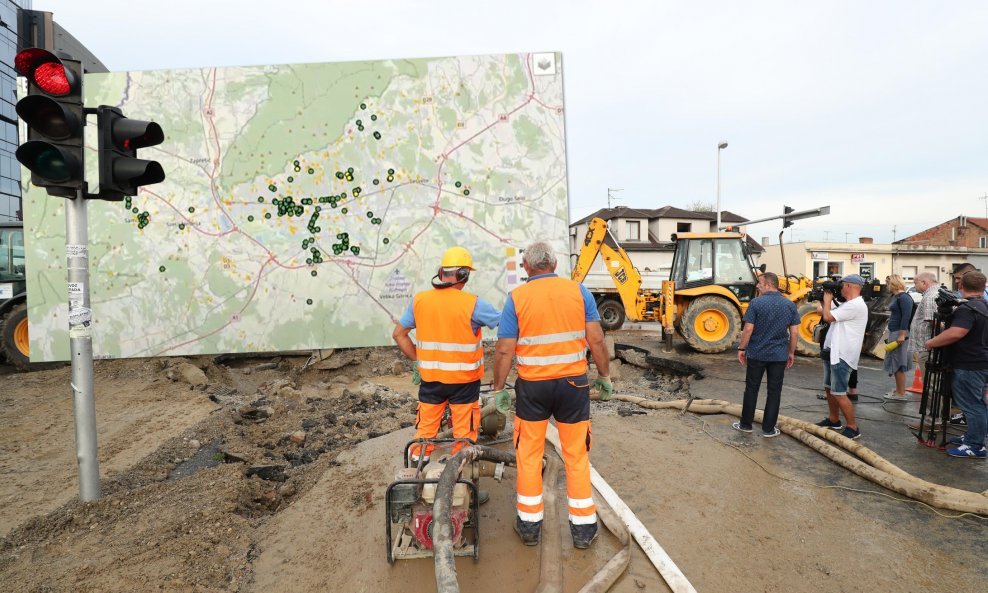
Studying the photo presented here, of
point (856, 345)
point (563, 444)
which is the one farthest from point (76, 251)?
point (856, 345)

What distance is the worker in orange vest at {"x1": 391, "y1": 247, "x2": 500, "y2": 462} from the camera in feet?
11.6

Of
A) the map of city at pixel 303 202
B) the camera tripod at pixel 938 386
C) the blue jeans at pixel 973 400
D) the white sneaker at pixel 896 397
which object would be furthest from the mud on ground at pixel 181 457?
the blue jeans at pixel 973 400

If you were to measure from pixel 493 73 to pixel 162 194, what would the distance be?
21.0 feet

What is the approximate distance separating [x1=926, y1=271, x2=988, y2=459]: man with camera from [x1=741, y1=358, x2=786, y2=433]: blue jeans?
1.35 metres

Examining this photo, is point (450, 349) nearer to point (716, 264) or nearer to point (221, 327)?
point (221, 327)

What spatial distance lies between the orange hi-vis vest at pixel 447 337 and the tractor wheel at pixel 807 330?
30.8 feet

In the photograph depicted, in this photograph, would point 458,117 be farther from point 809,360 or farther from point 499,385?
point 809,360

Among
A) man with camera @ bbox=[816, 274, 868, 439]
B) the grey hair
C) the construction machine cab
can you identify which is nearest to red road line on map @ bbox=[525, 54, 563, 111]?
the construction machine cab

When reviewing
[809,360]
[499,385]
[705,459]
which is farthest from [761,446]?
[809,360]

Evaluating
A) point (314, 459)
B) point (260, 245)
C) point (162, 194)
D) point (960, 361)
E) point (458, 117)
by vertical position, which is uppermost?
point (458, 117)

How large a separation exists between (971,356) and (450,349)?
486 cm

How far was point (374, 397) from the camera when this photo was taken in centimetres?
716

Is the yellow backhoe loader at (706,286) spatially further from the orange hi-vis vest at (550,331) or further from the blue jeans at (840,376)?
the orange hi-vis vest at (550,331)

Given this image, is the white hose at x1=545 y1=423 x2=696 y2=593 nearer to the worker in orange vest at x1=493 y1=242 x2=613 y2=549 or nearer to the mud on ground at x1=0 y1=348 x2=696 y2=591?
the worker in orange vest at x1=493 y1=242 x2=613 y2=549
